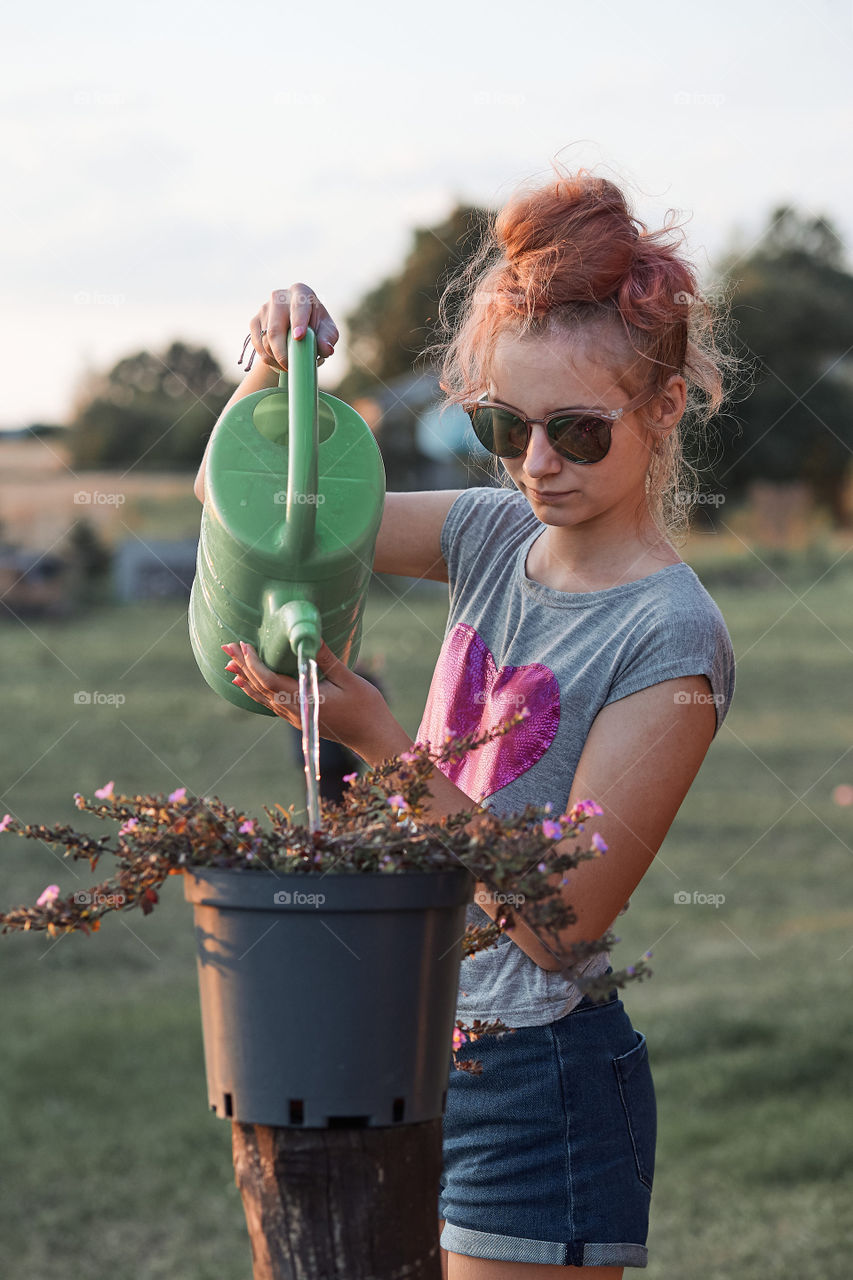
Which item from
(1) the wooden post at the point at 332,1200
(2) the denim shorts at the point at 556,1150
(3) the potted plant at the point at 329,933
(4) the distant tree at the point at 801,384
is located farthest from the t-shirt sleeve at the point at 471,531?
(4) the distant tree at the point at 801,384

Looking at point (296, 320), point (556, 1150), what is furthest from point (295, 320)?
point (556, 1150)

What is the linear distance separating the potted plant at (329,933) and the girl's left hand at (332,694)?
0.23m

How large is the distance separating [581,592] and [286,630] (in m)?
0.36

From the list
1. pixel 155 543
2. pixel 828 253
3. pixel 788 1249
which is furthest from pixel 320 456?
pixel 828 253

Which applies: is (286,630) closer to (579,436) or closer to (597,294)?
(579,436)

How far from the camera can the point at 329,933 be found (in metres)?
0.88

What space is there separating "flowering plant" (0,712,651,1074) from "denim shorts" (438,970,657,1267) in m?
0.41

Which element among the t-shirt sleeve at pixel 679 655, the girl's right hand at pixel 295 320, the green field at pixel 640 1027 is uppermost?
the girl's right hand at pixel 295 320

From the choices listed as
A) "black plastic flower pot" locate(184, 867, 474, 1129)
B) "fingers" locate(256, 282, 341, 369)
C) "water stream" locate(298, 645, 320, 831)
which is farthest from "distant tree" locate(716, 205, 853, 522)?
"black plastic flower pot" locate(184, 867, 474, 1129)

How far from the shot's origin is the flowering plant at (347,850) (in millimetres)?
905

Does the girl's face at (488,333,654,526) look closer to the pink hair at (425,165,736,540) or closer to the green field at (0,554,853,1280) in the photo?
the pink hair at (425,165,736,540)

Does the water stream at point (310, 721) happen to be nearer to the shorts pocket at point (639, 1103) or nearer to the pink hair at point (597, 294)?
the pink hair at point (597, 294)

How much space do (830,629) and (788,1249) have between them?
973 centimetres

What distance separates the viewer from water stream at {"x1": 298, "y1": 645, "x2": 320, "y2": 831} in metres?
1.01
